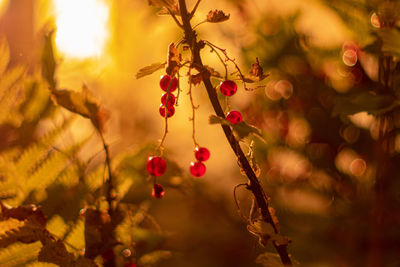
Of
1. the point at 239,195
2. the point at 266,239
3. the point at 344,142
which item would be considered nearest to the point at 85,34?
the point at 239,195

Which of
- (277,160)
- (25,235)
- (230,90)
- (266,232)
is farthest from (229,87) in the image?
(277,160)

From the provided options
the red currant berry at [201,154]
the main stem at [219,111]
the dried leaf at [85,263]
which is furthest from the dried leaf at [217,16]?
the dried leaf at [85,263]

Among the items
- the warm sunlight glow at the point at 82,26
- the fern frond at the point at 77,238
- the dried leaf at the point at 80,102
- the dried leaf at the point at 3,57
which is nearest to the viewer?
the dried leaf at the point at 80,102

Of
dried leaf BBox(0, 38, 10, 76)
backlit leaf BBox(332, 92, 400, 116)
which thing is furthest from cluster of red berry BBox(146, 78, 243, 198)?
dried leaf BBox(0, 38, 10, 76)

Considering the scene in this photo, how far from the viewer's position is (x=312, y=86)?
713 mm

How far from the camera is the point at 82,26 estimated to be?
1.01 metres

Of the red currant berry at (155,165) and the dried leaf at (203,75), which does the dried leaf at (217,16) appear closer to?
the dried leaf at (203,75)

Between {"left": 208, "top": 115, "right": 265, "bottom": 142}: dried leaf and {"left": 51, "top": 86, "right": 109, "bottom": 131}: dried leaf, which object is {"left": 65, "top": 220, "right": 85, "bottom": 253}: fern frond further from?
{"left": 208, "top": 115, "right": 265, "bottom": 142}: dried leaf

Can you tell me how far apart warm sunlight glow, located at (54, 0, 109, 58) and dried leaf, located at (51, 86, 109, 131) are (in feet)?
1.34

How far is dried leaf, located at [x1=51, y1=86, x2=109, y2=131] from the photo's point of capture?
13.8 inches

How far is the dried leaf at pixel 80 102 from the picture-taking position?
13.8 inches

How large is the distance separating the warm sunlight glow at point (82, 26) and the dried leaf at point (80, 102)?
0.41 metres

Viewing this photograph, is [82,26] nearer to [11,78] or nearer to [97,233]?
[11,78]

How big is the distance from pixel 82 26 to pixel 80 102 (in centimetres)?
73
